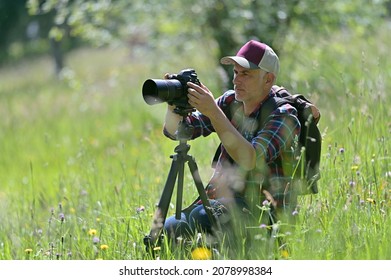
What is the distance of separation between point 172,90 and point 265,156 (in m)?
0.53

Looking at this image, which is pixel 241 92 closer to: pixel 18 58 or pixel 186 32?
pixel 186 32

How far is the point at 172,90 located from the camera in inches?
141

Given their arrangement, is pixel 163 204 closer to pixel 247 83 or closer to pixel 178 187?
pixel 178 187

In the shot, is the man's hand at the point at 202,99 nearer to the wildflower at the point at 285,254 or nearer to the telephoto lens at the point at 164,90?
the telephoto lens at the point at 164,90

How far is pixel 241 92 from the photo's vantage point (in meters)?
3.87

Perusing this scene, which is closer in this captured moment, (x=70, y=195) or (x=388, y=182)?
(x=388, y=182)

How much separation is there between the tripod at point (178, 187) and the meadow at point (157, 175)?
12 centimetres

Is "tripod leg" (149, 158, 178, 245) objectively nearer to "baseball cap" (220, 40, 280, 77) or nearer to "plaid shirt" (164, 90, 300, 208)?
"plaid shirt" (164, 90, 300, 208)

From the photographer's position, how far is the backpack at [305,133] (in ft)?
12.7

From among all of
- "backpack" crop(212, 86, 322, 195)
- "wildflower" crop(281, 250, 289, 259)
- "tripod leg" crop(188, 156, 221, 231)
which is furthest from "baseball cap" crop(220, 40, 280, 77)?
"wildflower" crop(281, 250, 289, 259)

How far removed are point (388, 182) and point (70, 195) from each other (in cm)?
240

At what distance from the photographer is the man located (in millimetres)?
3742

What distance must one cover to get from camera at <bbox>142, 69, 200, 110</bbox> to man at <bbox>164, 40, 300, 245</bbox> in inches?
3.4
